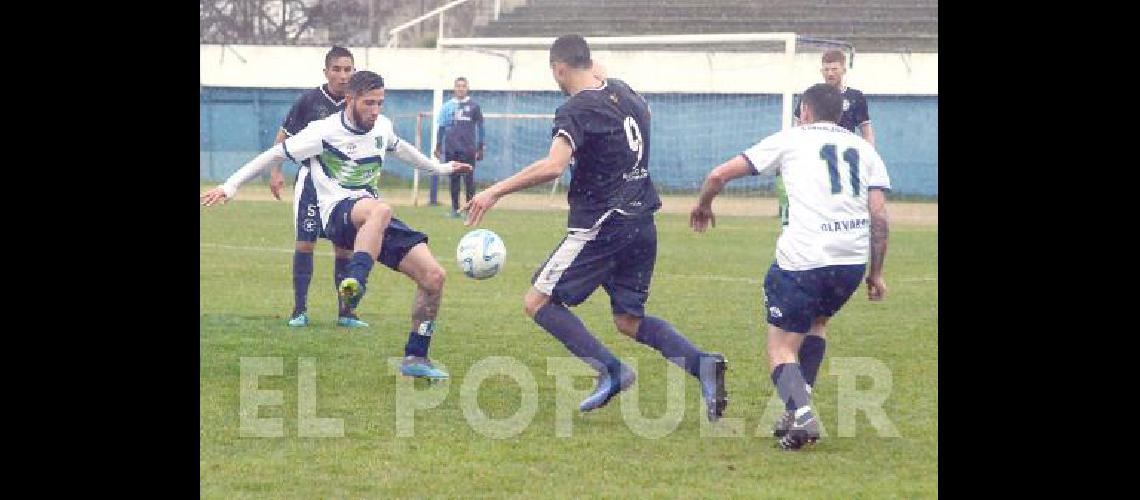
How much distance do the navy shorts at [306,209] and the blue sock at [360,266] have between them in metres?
1.63

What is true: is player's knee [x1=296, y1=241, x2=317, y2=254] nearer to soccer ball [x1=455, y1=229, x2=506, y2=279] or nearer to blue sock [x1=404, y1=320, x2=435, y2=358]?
blue sock [x1=404, y1=320, x2=435, y2=358]

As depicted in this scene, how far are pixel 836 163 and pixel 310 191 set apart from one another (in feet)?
16.3

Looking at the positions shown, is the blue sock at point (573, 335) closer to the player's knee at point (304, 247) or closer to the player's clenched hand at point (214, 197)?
the player's clenched hand at point (214, 197)

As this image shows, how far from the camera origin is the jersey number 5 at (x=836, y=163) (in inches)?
280

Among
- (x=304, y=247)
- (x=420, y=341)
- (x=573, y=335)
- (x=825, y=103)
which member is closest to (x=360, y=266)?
(x=420, y=341)

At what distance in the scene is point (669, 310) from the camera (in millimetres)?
12438

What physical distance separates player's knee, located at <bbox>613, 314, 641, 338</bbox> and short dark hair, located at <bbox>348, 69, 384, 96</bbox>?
2540 mm

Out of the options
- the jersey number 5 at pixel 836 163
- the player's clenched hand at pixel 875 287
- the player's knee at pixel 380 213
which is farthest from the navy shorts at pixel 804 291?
the player's knee at pixel 380 213

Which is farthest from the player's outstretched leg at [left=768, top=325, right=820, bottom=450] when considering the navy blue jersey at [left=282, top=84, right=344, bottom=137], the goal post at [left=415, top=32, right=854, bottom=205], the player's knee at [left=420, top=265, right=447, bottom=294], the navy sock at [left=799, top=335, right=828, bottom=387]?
the goal post at [left=415, top=32, right=854, bottom=205]

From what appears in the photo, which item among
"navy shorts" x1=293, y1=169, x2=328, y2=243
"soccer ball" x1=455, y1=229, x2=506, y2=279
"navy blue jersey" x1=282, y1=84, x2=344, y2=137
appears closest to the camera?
"soccer ball" x1=455, y1=229, x2=506, y2=279

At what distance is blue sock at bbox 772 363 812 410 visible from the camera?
699 cm

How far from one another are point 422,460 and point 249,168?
3.19 m

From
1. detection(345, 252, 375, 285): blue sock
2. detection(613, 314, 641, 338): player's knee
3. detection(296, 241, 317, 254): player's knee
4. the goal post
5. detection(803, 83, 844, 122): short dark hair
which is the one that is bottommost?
detection(613, 314, 641, 338): player's knee
